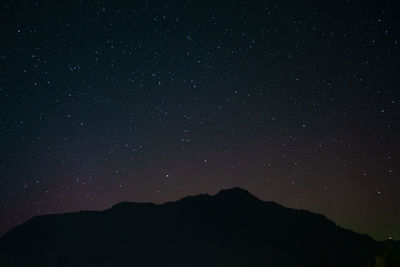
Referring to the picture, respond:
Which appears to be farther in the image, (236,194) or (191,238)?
(236,194)

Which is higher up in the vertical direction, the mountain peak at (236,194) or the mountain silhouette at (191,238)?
the mountain peak at (236,194)

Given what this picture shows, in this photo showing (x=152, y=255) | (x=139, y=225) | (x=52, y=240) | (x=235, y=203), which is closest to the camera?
(x=152, y=255)

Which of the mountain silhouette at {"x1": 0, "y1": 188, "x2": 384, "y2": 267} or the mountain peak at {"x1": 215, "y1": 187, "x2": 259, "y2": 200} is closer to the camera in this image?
the mountain silhouette at {"x1": 0, "y1": 188, "x2": 384, "y2": 267}

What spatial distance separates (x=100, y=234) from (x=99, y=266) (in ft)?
87.5

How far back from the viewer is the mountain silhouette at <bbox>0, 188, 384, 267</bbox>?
13025 centimetres

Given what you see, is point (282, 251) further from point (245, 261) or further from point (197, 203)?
point (197, 203)

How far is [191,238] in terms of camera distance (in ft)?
483

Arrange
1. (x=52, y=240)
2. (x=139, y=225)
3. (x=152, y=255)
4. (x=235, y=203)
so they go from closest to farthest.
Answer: (x=152, y=255), (x=52, y=240), (x=139, y=225), (x=235, y=203)

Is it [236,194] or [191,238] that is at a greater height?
[236,194]

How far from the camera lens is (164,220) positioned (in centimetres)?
16450

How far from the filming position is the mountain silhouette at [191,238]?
13025 cm

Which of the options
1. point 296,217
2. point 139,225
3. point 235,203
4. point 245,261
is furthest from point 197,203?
point 245,261

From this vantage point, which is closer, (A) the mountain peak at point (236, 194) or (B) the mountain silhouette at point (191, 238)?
(B) the mountain silhouette at point (191, 238)

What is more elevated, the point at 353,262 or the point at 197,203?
the point at 197,203
